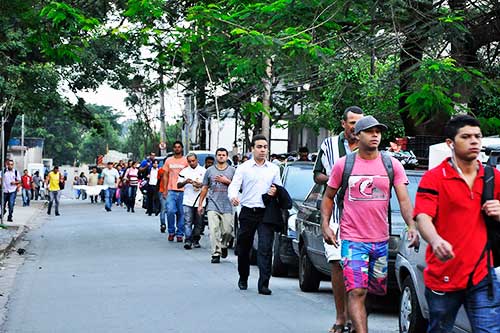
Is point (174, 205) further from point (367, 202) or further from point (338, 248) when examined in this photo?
point (367, 202)

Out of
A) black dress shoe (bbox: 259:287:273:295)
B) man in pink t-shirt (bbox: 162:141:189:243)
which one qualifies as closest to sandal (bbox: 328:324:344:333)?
black dress shoe (bbox: 259:287:273:295)

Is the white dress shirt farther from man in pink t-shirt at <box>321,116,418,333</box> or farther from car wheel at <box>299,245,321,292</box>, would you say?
man in pink t-shirt at <box>321,116,418,333</box>

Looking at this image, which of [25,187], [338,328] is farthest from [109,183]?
[338,328]

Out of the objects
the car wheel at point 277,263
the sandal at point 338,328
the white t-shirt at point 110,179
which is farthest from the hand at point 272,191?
the white t-shirt at point 110,179

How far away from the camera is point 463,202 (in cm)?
625

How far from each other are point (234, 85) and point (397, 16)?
82.2 feet

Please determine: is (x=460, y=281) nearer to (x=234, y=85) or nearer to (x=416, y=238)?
(x=416, y=238)

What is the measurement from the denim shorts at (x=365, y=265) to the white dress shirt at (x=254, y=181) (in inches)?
170

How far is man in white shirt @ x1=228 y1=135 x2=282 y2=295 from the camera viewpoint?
1264 cm

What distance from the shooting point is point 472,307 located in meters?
6.25

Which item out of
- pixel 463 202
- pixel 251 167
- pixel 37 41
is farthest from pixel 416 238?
pixel 37 41

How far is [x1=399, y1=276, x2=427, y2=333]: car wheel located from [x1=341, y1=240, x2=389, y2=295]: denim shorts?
378 mm

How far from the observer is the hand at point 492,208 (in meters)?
6.16

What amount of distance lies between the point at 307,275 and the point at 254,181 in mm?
1299
